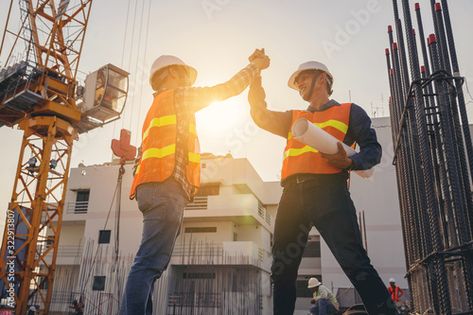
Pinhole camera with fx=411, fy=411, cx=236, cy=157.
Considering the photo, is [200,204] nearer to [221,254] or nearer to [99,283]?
[221,254]

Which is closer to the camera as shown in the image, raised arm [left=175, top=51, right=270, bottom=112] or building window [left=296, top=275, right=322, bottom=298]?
raised arm [left=175, top=51, right=270, bottom=112]

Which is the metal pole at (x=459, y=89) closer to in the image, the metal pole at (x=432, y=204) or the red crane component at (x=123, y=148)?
the metal pole at (x=432, y=204)

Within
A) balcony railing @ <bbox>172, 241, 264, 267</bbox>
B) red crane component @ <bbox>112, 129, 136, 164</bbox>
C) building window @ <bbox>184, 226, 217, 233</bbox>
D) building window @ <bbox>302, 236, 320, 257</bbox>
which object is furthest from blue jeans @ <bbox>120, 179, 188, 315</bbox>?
building window @ <bbox>302, 236, 320, 257</bbox>

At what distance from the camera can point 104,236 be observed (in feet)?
92.4

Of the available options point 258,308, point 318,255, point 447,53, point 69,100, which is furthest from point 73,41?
point 447,53

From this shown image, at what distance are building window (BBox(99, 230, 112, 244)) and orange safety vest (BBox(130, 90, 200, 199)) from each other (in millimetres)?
26872

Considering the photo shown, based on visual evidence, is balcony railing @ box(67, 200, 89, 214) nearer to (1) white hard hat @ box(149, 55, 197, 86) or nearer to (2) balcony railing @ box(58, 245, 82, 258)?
(2) balcony railing @ box(58, 245, 82, 258)

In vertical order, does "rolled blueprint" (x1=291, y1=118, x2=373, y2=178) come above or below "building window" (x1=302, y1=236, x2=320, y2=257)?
below

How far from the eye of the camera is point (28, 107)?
19.3m

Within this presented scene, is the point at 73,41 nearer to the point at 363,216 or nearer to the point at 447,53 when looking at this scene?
the point at 363,216

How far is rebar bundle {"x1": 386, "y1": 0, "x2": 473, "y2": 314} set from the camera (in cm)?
290

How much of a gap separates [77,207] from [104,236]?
4.04 meters

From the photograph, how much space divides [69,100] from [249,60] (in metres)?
19.3

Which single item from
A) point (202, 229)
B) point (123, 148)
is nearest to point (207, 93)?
point (123, 148)
